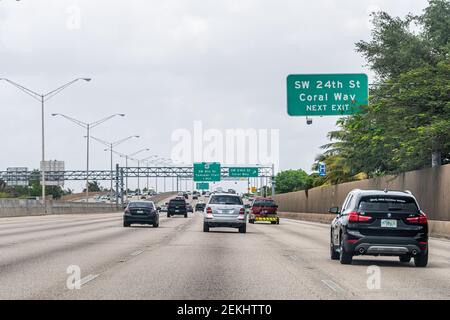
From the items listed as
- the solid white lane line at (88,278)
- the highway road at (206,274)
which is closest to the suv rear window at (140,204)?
the highway road at (206,274)

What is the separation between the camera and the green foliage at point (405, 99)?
41094 millimetres

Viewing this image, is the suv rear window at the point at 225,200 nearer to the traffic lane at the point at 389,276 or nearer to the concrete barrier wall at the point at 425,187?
the concrete barrier wall at the point at 425,187

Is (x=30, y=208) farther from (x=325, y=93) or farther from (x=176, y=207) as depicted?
(x=325, y=93)

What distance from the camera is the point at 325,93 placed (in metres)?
44.2

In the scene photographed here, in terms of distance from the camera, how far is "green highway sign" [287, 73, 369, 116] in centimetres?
4412

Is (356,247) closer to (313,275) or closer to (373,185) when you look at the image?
(313,275)

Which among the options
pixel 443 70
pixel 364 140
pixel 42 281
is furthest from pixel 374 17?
pixel 42 281

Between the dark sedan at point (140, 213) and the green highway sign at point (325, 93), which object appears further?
the dark sedan at point (140, 213)

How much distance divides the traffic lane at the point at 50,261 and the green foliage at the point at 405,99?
1592cm

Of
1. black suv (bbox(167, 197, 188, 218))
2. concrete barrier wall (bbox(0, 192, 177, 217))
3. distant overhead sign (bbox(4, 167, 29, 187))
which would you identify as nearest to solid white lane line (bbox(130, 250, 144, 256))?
concrete barrier wall (bbox(0, 192, 177, 217))

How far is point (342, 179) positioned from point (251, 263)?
221ft

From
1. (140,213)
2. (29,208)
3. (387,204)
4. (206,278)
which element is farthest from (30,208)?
(206,278)

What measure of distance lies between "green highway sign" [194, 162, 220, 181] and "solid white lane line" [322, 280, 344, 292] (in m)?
104

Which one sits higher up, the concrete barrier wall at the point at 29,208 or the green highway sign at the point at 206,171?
the green highway sign at the point at 206,171
